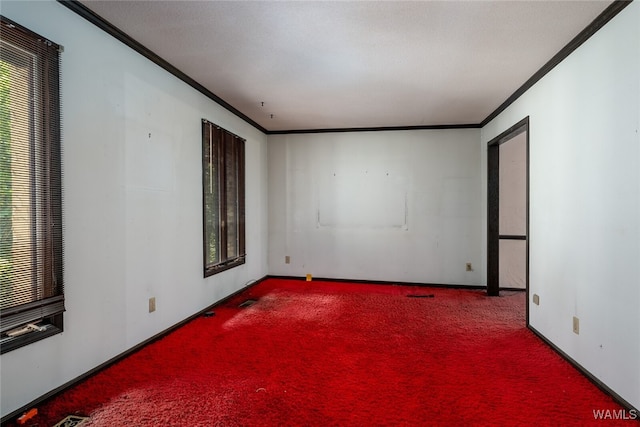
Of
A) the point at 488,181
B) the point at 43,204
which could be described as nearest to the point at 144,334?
the point at 43,204

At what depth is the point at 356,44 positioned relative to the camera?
8.52ft

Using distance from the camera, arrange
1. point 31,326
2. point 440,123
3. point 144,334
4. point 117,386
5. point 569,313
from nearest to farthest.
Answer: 1. point 31,326
2. point 117,386
3. point 569,313
4. point 144,334
5. point 440,123

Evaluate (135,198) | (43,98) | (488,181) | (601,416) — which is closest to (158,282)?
(135,198)

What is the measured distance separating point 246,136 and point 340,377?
11.4 ft

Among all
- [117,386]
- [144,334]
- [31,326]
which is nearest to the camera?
[31,326]

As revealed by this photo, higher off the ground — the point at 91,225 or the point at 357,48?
the point at 357,48

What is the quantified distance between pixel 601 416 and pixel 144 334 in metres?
3.06

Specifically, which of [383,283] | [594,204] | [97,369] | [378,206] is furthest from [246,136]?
[594,204]

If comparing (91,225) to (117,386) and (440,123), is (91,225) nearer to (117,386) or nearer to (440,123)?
(117,386)

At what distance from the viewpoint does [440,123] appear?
16.3 feet

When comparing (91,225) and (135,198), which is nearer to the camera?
(91,225)

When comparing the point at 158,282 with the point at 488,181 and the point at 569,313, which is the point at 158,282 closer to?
the point at 569,313

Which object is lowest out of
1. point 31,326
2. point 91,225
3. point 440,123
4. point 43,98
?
point 31,326

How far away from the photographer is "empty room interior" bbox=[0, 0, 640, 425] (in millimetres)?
1942
